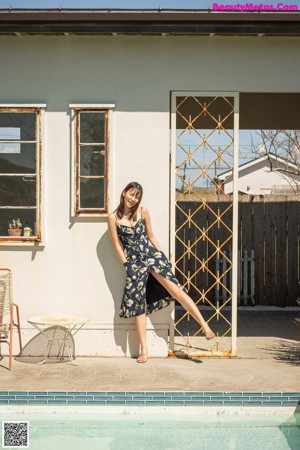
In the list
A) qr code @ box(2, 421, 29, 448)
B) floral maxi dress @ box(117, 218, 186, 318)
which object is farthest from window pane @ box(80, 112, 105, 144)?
qr code @ box(2, 421, 29, 448)

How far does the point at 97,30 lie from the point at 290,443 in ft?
15.2

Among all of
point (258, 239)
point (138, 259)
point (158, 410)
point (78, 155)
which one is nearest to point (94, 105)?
point (78, 155)

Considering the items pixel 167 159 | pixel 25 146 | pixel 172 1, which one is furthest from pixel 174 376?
pixel 172 1

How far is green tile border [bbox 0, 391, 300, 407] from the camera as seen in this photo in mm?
6309

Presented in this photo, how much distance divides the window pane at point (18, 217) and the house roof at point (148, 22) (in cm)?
200

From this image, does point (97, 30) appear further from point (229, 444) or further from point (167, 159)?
point (229, 444)

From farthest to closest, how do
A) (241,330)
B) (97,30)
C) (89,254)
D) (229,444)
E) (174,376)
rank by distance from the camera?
(241,330) < (89,254) < (97,30) < (174,376) < (229,444)

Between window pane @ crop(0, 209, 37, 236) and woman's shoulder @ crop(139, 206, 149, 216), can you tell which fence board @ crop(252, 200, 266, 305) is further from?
window pane @ crop(0, 209, 37, 236)

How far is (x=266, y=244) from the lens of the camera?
12797mm

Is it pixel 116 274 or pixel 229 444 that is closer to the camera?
pixel 229 444

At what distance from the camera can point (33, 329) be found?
8.08m

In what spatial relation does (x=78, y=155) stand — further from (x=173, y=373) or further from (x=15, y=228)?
(x=173, y=373)

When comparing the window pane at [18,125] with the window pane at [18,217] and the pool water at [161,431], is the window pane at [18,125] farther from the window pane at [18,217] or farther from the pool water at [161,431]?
the pool water at [161,431]

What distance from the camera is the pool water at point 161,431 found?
18.9 feet
